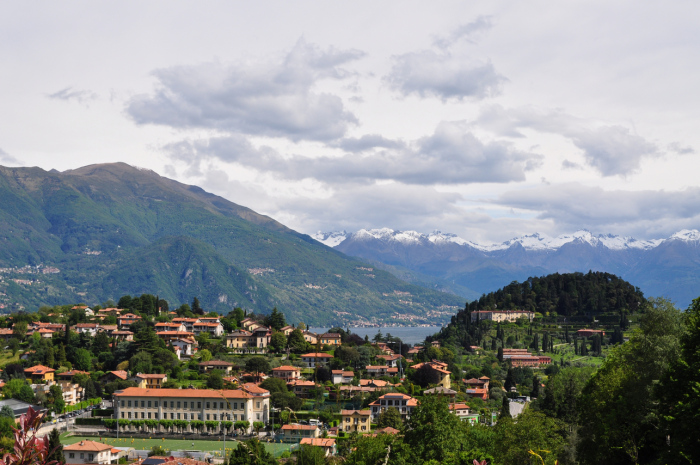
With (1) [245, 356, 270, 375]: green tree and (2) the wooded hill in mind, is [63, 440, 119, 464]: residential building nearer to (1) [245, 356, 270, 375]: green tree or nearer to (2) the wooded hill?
(1) [245, 356, 270, 375]: green tree

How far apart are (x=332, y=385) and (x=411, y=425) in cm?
4964

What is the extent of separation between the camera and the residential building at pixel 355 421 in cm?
7062

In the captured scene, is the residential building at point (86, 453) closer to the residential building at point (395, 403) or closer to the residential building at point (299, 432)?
the residential building at point (299, 432)

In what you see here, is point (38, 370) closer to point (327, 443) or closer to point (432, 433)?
point (327, 443)

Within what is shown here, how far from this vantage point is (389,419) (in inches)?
2719

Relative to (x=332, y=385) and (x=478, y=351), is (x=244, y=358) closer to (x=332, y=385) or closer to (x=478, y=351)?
(x=332, y=385)

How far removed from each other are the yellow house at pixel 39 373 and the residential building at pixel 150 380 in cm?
1051

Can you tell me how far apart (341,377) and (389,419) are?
22.7 meters

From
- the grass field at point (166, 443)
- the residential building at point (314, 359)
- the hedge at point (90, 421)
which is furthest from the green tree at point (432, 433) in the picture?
the residential building at point (314, 359)

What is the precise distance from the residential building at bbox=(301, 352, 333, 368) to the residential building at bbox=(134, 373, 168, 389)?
824 inches

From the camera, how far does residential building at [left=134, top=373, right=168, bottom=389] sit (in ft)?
277

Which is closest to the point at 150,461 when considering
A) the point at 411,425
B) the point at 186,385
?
the point at 411,425

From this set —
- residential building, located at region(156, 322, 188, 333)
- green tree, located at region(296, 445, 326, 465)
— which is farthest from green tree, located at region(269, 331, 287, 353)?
green tree, located at region(296, 445, 326, 465)

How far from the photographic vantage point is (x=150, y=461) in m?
54.7
